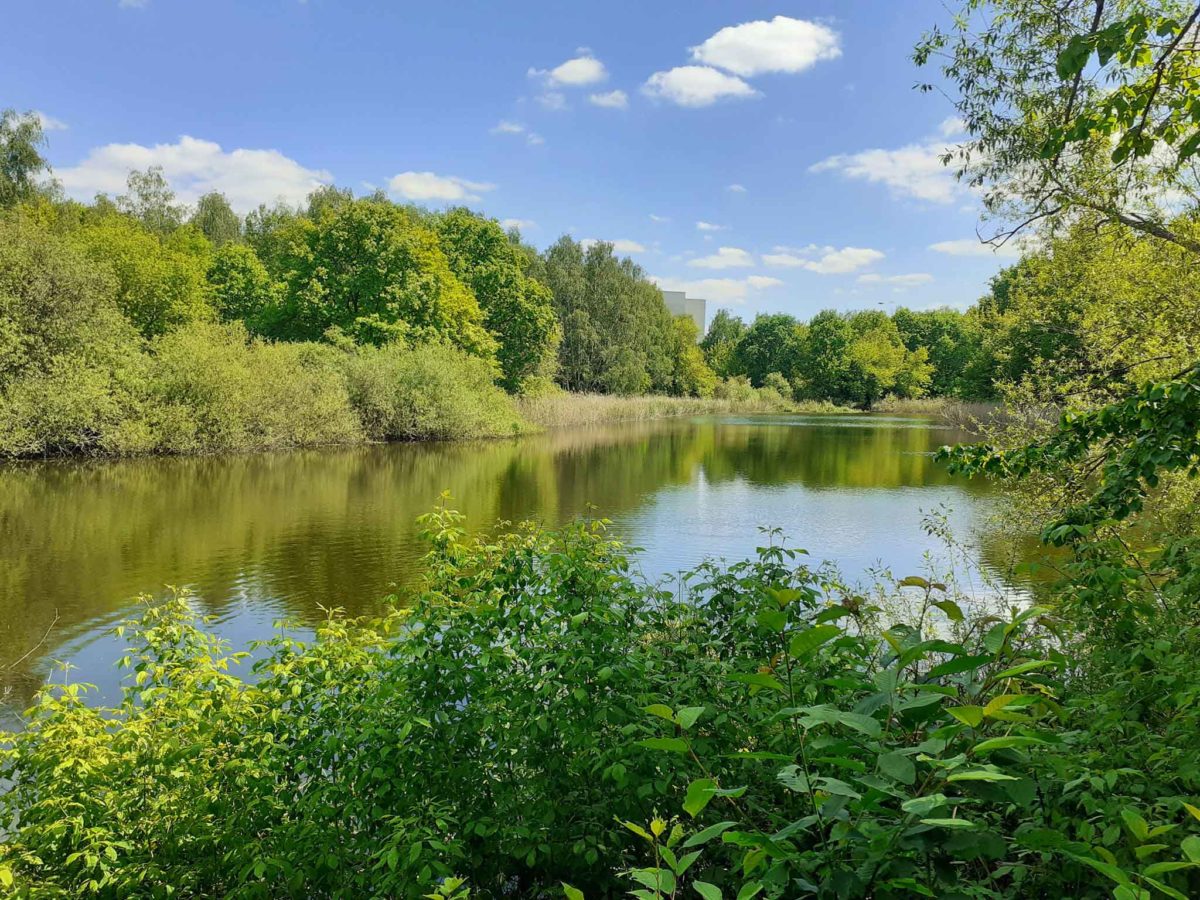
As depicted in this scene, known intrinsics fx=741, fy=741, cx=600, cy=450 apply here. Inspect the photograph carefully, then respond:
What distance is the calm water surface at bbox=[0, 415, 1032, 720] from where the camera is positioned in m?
10.9

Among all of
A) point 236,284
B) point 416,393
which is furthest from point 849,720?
point 236,284

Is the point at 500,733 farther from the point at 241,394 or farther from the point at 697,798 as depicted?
the point at 241,394

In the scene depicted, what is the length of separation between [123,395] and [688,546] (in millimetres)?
21883

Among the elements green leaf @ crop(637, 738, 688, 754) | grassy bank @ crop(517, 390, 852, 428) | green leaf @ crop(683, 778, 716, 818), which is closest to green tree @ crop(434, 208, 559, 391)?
grassy bank @ crop(517, 390, 852, 428)

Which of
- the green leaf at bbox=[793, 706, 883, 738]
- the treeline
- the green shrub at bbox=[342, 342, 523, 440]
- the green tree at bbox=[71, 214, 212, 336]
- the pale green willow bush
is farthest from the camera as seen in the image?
the green tree at bbox=[71, 214, 212, 336]

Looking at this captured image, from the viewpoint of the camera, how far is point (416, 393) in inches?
1421

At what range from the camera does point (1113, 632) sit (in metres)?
3.34

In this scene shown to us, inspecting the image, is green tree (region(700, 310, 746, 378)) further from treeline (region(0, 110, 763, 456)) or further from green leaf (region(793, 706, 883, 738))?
green leaf (region(793, 706, 883, 738))

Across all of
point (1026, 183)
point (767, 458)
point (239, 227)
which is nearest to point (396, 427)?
point (767, 458)

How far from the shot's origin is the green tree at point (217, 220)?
6475 cm

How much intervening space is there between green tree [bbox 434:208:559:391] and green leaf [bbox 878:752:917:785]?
156 ft

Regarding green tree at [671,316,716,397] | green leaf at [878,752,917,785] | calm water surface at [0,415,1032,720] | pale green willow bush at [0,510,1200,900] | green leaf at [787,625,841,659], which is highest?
green tree at [671,316,716,397]

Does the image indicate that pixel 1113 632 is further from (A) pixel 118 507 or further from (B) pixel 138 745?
(A) pixel 118 507

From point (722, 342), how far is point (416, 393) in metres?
71.0
